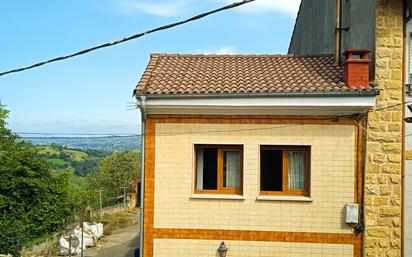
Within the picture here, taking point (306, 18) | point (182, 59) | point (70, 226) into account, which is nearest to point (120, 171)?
point (70, 226)

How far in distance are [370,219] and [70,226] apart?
1833 cm

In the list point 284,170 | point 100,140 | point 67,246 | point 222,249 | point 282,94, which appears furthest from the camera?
point 100,140

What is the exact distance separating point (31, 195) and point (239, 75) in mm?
16199

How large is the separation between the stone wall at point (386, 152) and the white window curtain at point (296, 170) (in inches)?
50.1

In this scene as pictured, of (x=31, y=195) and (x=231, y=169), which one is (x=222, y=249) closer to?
(x=231, y=169)

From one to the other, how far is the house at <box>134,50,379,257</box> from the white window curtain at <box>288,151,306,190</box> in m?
0.02

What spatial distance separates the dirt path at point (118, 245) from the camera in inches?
865

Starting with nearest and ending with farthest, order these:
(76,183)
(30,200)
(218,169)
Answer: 1. (218,169)
2. (30,200)
3. (76,183)

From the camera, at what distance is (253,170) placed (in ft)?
35.4

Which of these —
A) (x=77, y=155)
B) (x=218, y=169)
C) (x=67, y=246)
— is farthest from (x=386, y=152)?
(x=77, y=155)

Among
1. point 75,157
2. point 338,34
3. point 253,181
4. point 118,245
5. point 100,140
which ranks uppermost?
point 338,34

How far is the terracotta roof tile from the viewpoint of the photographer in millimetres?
10539

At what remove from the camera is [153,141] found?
10852mm

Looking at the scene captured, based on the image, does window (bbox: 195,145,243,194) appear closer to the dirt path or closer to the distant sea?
the distant sea
